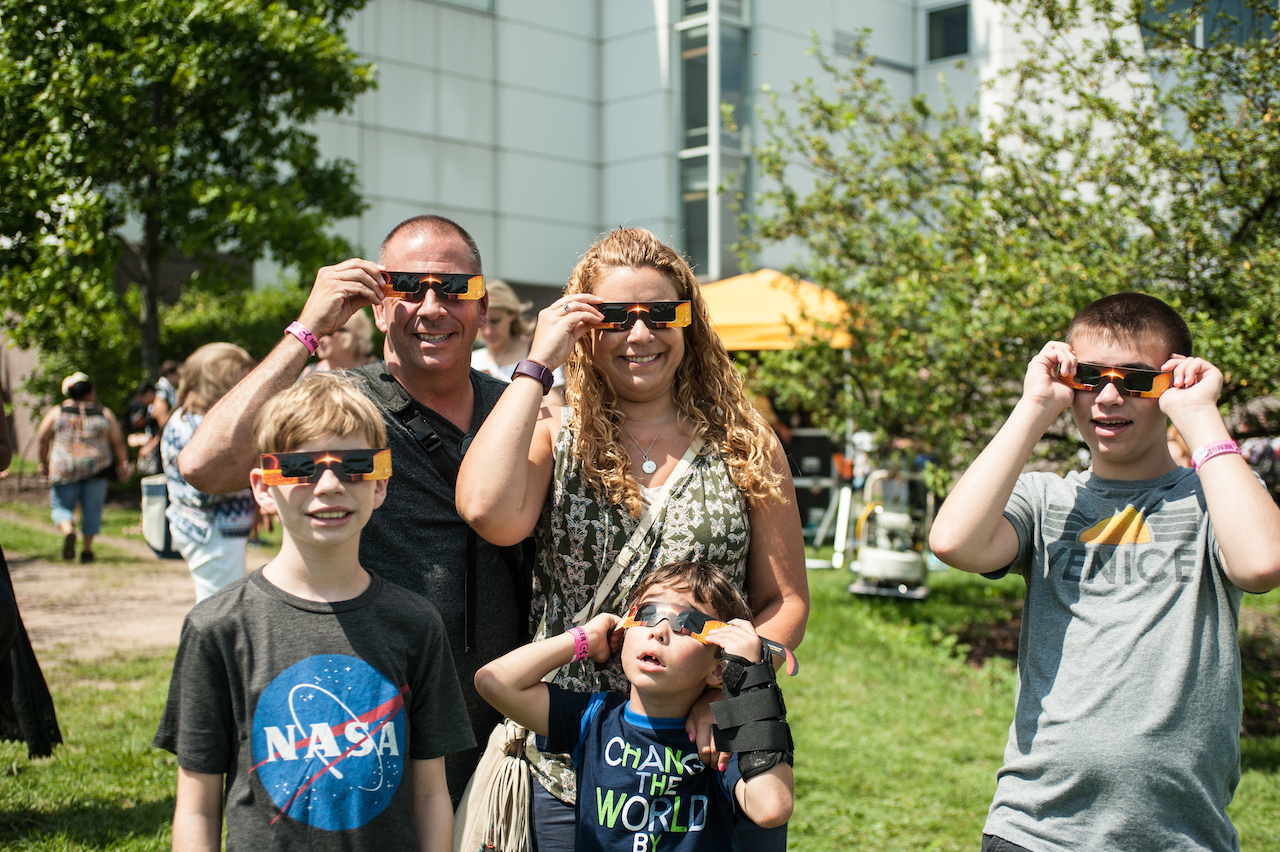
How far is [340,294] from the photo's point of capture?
2586 millimetres

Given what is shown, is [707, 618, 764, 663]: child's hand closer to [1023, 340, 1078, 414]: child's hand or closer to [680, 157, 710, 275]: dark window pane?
[1023, 340, 1078, 414]: child's hand

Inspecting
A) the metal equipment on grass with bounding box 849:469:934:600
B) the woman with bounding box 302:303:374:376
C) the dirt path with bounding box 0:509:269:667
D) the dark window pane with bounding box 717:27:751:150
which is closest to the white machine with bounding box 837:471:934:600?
the metal equipment on grass with bounding box 849:469:934:600

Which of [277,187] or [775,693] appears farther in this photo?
[277,187]

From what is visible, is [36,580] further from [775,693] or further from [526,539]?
[775,693]

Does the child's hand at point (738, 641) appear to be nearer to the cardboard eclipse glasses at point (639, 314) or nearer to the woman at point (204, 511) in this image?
the cardboard eclipse glasses at point (639, 314)

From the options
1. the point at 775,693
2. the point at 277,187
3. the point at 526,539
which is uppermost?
the point at 277,187

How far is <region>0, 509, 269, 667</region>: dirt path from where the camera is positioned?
7.24m

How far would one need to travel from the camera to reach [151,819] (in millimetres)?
4250

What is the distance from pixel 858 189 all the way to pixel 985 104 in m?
10.9

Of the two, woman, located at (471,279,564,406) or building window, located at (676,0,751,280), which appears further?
building window, located at (676,0,751,280)

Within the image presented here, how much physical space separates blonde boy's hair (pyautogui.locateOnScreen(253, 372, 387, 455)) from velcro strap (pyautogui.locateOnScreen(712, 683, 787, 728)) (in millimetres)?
916

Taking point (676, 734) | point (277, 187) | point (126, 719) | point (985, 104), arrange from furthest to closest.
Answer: point (985, 104)
point (277, 187)
point (126, 719)
point (676, 734)

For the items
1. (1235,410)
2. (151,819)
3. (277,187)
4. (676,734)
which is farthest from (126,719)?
(277,187)

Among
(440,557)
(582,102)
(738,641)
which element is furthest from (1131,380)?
(582,102)
